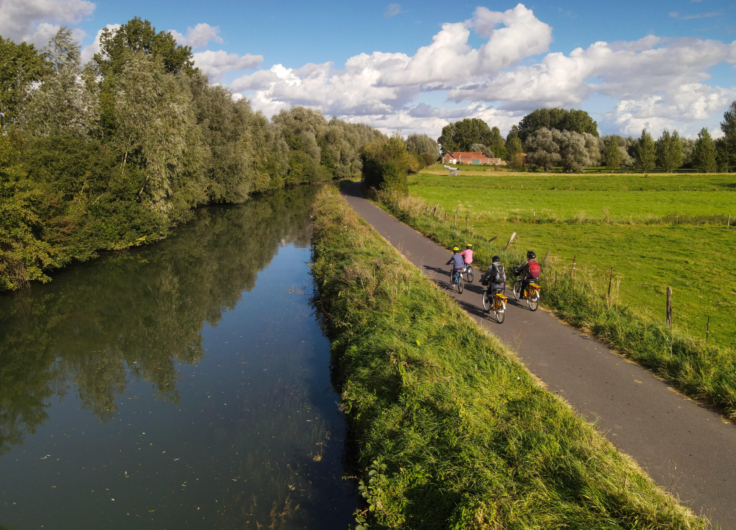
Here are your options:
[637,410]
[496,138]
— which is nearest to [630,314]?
[637,410]

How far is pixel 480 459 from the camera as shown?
21.1 ft

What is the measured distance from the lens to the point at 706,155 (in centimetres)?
8712

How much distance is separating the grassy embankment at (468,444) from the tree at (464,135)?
15479 centimetres

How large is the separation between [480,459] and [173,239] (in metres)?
29.8

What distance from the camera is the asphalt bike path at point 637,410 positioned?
622 cm

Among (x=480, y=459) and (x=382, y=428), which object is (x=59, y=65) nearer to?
(x=382, y=428)

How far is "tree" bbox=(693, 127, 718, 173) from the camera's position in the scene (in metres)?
86.7

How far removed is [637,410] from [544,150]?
94.9 metres

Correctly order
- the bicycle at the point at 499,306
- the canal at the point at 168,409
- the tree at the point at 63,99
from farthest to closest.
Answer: the tree at the point at 63,99 < the bicycle at the point at 499,306 < the canal at the point at 168,409

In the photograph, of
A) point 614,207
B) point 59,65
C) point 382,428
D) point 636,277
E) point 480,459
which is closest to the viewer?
point 480,459

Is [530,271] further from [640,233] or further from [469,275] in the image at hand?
[640,233]

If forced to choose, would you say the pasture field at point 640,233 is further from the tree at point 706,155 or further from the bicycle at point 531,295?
the tree at point 706,155

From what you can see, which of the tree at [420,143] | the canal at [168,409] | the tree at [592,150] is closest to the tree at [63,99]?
the canal at [168,409]

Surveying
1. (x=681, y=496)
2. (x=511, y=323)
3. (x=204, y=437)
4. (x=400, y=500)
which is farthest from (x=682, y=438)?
(x=204, y=437)
